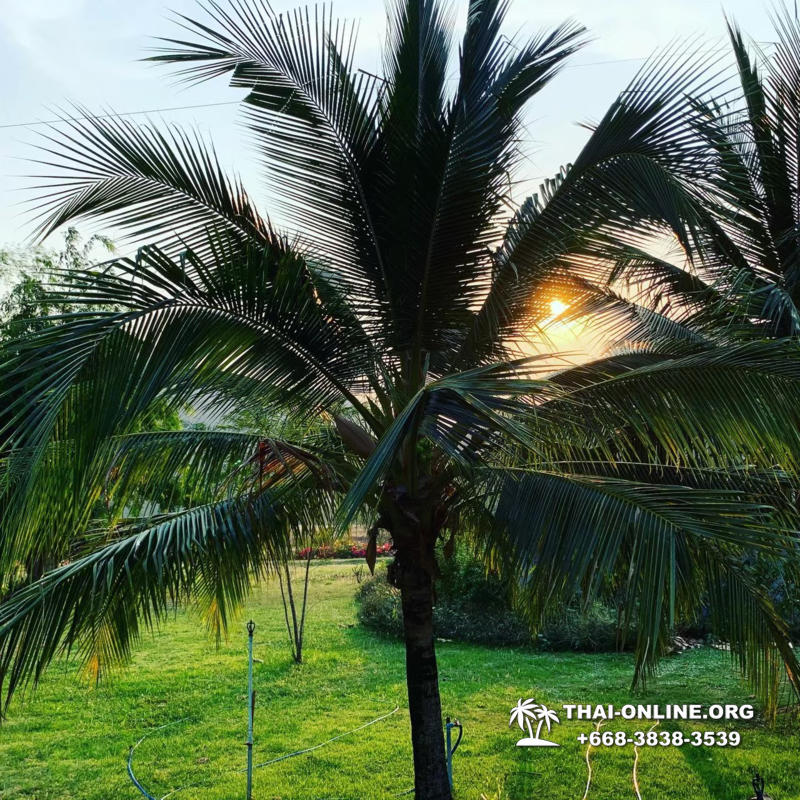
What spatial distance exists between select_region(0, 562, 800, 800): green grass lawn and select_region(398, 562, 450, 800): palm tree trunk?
1.03 meters

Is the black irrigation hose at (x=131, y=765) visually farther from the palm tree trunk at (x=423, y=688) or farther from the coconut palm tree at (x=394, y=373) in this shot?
the palm tree trunk at (x=423, y=688)

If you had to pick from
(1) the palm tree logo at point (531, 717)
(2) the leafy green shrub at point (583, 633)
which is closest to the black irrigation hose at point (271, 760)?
(1) the palm tree logo at point (531, 717)

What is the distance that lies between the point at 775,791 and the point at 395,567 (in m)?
3.58

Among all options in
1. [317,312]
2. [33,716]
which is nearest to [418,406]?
[317,312]

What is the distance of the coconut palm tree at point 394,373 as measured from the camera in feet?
10.8

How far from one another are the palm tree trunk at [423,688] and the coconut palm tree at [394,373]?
15 mm

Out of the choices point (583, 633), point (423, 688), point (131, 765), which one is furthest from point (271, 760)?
point (583, 633)

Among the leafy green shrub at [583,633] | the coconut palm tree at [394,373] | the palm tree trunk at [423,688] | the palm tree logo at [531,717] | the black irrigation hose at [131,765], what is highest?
the coconut palm tree at [394,373]

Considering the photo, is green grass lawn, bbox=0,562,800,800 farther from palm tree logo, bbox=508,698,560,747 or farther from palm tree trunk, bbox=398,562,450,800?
palm tree trunk, bbox=398,562,450,800

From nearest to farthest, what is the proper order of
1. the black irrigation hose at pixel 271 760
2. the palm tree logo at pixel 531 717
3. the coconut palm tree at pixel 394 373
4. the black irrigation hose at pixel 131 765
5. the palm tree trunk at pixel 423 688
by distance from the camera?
1. the coconut palm tree at pixel 394 373
2. the palm tree trunk at pixel 423 688
3. the black irrigation hose at pixel 131 765
4. the black irrigation hose at pixel 271 760
5. the palm tree logo at pixel 531 717

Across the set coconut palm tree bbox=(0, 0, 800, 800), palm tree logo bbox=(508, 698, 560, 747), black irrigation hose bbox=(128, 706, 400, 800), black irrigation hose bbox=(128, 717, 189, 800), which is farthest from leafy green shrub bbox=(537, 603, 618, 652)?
coconut palm tree bbox=(0, 0, 800, 800)

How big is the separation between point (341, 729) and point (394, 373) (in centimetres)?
481

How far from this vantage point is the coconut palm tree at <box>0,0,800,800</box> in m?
3.29

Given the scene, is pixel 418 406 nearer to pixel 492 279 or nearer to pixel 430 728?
pixel 492 279
